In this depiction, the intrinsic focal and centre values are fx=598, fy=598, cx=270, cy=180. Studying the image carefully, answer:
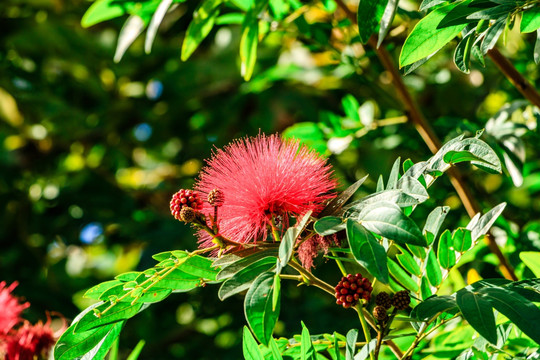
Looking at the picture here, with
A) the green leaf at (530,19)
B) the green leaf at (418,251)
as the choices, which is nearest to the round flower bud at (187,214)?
the green leaf at (418,251)

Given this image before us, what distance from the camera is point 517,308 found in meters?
0.63

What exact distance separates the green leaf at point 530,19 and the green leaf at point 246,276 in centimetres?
45

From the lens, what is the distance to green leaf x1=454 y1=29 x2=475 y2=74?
83 centimetres

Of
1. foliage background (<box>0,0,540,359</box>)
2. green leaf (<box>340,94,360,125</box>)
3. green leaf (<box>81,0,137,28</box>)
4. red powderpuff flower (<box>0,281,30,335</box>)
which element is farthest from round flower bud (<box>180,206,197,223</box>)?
foliage background (<box>0,0,540,359</box>)

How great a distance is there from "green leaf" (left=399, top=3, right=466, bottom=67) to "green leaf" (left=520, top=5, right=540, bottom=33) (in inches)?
3.2

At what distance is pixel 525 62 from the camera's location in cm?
178

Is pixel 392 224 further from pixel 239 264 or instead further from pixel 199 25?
pixel 199 25

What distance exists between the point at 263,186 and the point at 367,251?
10.0 inches

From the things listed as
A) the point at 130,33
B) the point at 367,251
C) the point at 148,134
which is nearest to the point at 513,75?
the point at 367,251

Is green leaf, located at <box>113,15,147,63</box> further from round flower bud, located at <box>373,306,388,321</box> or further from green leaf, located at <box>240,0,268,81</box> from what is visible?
round flower bud, located at <box>373,306,388,321</box>

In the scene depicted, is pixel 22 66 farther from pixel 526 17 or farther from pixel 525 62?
pixel 526 17

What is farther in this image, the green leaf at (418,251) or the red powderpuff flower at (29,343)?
the red powderpuff flower at (29,343)

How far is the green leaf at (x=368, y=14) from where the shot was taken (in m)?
0.87

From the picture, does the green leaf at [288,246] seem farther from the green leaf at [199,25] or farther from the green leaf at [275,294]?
the green leaf at [199,25]
